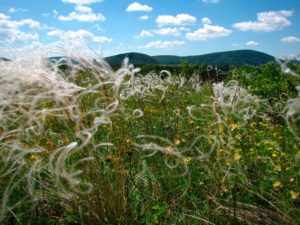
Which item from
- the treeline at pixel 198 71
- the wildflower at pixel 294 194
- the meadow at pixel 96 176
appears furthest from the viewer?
the treeline at pixel 198 71

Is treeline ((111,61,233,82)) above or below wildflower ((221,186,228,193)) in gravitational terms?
above

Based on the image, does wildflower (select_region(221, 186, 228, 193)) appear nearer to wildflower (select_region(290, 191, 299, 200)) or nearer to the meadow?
the meadow

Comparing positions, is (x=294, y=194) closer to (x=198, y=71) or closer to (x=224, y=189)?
(x=224, y=189)

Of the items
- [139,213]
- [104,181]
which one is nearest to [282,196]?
[139,213]

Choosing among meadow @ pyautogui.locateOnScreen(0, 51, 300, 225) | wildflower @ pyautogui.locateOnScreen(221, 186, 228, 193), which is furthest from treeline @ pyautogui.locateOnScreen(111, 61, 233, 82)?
wildflower @ pyautogui.locateOnScreen(221, 186, 228, 193)

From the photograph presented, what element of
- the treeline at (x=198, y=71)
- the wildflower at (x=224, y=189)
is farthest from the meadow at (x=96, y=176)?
the treeline at (x=198, y=71)

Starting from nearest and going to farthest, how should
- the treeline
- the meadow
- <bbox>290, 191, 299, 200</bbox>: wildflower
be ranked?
the meadow < <bbox>290, 191, 299, 200</bbox>: wildflower < the treeline

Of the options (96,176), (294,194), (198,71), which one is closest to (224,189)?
(294,194)

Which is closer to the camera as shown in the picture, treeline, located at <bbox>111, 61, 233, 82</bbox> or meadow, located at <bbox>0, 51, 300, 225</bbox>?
meadow, located at <bbox>0, 51, 300, 225</bbox>

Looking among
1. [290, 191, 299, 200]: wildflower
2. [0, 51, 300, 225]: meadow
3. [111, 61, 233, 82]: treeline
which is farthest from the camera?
[111, 61, 233, 82]: treeline

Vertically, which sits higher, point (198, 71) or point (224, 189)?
point (198, 71)

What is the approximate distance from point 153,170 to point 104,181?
0.80 metres

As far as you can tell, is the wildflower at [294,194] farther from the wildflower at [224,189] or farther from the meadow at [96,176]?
the wildflower at [224,189]

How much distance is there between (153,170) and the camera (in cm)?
296
